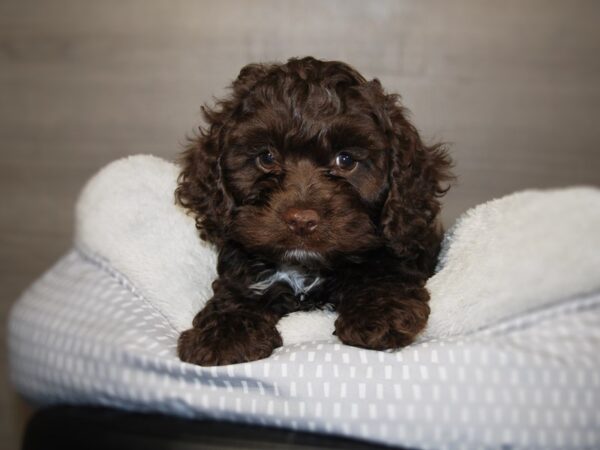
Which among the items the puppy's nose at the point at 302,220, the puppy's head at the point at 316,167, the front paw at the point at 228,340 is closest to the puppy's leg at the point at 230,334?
the front paw at the point at 228,340

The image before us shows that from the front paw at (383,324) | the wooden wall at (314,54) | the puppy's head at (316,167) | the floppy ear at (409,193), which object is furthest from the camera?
the wooden wall at (314,54)

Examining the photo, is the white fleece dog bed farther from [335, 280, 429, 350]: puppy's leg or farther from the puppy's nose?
the puppy's nose

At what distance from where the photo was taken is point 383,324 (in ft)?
7.30

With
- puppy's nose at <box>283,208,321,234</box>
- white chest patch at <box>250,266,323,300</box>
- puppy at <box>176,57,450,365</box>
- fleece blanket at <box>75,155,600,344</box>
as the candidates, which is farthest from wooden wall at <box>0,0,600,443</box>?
puppy's nose at <box>283,208,321,234</box>

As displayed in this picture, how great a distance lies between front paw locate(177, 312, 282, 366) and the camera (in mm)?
2219

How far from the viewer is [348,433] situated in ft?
6.39

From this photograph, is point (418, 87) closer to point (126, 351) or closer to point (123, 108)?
point (123, 108)

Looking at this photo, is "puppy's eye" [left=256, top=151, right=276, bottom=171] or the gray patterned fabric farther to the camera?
"puppy's eye" [left=256, top=151, right=276, bottom=171]

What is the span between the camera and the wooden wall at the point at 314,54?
12.6 feet

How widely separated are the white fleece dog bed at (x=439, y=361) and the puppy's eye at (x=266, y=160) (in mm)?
611

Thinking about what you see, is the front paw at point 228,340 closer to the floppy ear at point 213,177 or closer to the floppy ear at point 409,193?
the floppy ear at point 213,177

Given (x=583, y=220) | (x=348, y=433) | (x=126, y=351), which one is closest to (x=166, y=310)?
(x=126, y=351)

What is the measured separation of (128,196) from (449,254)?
1474 millimetres

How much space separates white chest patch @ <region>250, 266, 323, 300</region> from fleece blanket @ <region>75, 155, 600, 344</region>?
14 centimetres
